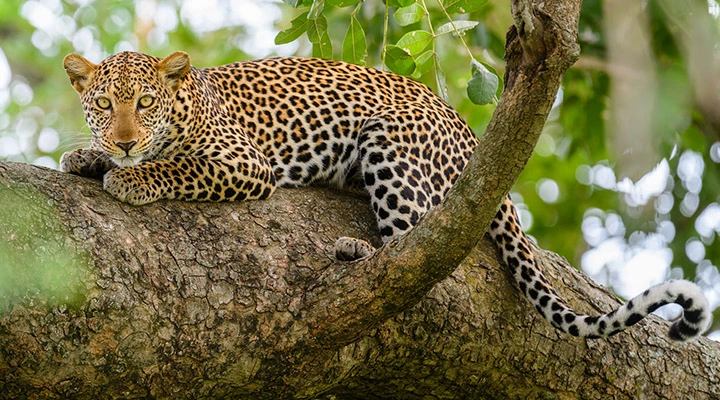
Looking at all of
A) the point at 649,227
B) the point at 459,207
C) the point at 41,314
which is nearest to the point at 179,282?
the point at 41,314

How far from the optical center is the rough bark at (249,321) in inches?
188

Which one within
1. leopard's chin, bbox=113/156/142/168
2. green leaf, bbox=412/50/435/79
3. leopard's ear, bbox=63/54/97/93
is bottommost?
leopard's chin, bbox=113/156/142/168

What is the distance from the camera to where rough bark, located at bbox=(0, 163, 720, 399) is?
15.7ft

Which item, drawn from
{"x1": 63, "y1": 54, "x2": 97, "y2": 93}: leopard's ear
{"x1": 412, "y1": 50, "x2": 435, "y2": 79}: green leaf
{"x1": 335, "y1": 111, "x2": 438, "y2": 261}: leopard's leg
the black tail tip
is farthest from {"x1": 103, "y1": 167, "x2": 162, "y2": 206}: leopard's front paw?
the black tail tip

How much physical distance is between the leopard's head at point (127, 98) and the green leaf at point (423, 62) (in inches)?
59.2

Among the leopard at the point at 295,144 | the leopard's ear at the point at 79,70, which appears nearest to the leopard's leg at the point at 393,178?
the leopard at the point at 295,144

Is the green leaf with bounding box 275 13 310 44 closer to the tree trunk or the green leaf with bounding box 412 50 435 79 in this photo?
the green leaf with bounding box 412 50 435 79

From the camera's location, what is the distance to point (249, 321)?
5250mm

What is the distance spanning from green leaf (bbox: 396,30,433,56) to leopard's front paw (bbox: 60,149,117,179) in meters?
1.97

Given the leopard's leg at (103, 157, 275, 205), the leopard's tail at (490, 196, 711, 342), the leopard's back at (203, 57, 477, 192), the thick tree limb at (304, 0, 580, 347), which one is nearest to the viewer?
the thick tree limb at (304, 0, 580, 347)

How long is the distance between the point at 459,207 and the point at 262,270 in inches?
52.3

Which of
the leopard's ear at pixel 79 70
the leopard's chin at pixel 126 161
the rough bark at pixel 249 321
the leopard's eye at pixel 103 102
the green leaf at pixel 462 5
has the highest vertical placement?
the green leaf at pixel 462 5

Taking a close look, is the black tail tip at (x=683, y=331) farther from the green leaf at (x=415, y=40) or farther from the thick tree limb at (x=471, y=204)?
the green leaf at (x=415, y=40)

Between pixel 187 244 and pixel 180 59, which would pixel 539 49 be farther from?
pixel 180 59
